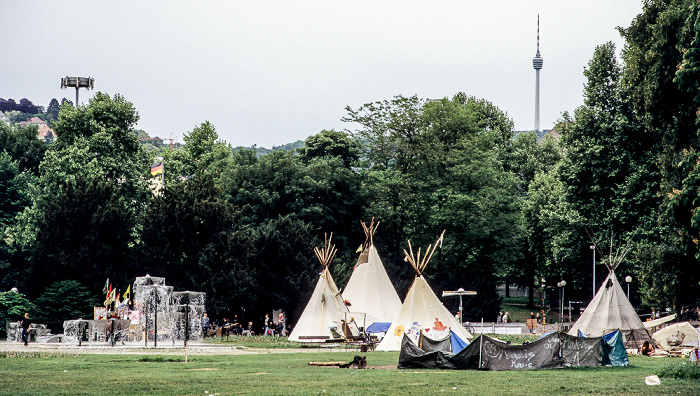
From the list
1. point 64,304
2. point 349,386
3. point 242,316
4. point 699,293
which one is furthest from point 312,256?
point 349,386

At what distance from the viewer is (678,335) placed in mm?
39031

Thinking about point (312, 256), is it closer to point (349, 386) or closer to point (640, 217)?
point (640, 217)

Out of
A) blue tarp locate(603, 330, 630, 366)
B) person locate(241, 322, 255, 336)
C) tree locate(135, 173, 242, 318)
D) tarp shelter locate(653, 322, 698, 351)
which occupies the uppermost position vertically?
A: tree locate(135, 173, 242, 318)

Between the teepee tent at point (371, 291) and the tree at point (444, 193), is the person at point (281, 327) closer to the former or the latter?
the teepee tent at point (371, 291)

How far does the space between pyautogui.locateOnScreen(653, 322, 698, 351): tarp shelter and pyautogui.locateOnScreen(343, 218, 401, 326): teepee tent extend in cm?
1634

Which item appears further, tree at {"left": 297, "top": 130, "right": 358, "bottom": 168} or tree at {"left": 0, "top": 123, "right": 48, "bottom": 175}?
tree at {"left": 297, "top": 130, "right": 358, "bottom": 168}

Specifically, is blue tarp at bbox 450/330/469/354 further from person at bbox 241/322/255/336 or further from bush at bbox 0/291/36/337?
bush at bbox 0/291/36/337

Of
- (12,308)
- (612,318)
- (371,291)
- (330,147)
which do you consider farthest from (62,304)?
(612,318)

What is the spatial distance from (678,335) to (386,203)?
28.4 metres

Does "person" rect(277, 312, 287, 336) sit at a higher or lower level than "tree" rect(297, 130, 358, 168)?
lower

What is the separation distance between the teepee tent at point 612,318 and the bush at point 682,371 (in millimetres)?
18808

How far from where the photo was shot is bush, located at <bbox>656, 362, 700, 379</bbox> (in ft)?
75.4

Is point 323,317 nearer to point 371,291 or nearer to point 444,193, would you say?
point 371,291

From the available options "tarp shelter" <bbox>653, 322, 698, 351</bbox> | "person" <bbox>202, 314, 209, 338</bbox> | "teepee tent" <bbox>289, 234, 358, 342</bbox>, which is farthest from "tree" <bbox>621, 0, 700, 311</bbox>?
"person" <bbox>202, 314, 209, 338</bbox>
